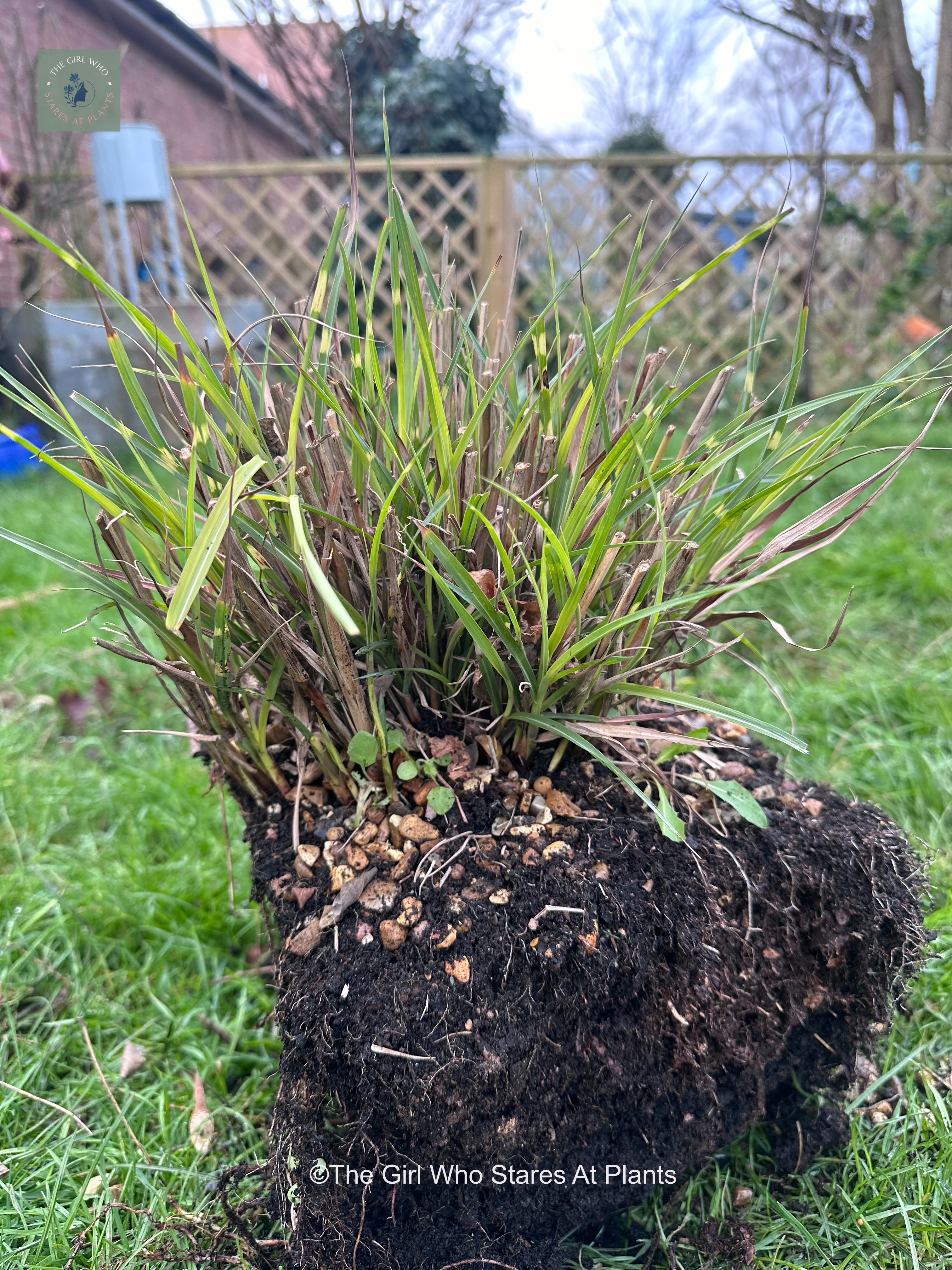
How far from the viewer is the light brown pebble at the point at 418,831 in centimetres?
86

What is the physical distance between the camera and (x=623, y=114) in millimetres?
11383

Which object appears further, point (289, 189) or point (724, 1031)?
point (289, 189)

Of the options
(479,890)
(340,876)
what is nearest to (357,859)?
(340,876)

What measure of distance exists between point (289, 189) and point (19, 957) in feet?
20.8

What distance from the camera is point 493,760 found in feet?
3.07

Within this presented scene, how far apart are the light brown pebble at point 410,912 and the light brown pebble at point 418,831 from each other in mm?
74

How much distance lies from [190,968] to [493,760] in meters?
0.81

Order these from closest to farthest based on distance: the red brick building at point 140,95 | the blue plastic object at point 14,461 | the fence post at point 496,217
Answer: the red brick building at point 140,95 < the blue plastic object at point 14,461 < the fence post at point 496,217

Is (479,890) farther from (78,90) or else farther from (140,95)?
(140,95)

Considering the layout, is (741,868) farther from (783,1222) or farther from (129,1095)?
(129,1095)

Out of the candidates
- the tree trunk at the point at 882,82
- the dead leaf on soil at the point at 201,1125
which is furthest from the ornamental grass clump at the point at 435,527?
the tree trunk at the point at 882,82

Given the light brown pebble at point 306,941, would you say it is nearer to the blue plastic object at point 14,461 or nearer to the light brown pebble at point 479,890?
the light brown pebble at point 479,890

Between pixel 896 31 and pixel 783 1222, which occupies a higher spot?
pixel 896 31

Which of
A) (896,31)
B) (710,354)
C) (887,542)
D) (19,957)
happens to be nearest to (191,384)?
(19,957)
